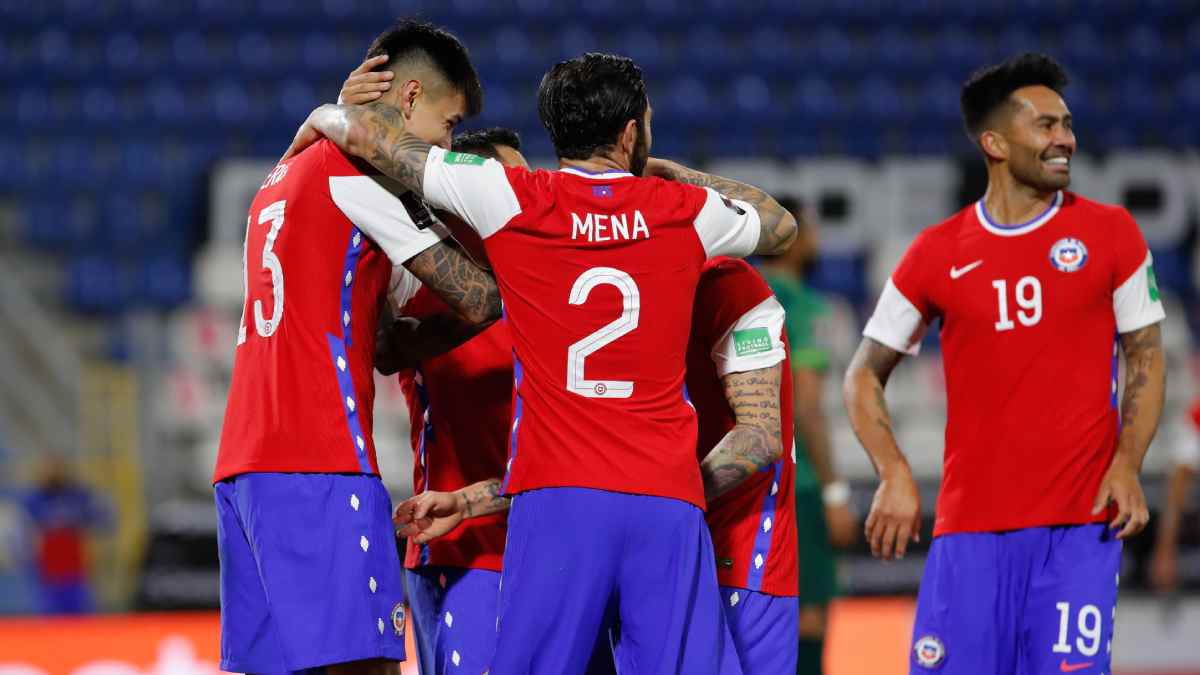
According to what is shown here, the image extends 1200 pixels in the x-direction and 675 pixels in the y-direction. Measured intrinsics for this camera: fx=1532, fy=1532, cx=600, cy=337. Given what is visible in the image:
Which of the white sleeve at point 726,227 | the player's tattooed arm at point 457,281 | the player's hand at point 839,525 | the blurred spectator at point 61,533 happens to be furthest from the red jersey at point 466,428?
the blurred spectator at point 61,533

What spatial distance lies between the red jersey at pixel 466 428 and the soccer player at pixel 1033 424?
117 centimetres

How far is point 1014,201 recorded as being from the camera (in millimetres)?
4480

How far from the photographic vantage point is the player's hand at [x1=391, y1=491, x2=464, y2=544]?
356cm

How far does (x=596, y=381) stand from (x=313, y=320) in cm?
70

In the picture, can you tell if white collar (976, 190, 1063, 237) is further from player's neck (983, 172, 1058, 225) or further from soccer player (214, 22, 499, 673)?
soccer player (214, 22, 499, 673)

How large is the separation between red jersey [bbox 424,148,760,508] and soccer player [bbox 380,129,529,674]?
420 millimetres

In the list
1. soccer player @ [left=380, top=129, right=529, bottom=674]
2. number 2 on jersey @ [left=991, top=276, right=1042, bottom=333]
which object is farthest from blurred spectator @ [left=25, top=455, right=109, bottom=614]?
number 2 on jersey @ [left=991, top=276, right=1042, bottom=333]

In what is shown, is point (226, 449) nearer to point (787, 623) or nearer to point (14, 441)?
point (787, 623)

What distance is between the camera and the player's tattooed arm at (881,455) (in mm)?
4355

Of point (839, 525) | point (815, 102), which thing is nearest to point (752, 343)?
point (839, 525)

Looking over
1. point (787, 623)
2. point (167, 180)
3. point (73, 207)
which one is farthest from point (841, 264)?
point (787, 623)

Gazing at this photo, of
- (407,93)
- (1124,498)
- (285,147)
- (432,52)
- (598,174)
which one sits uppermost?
(285,147)

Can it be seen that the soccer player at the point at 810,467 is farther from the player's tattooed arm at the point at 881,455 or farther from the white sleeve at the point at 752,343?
the white sleeve at the point at 752,343

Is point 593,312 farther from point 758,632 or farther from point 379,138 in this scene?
point 758,632
